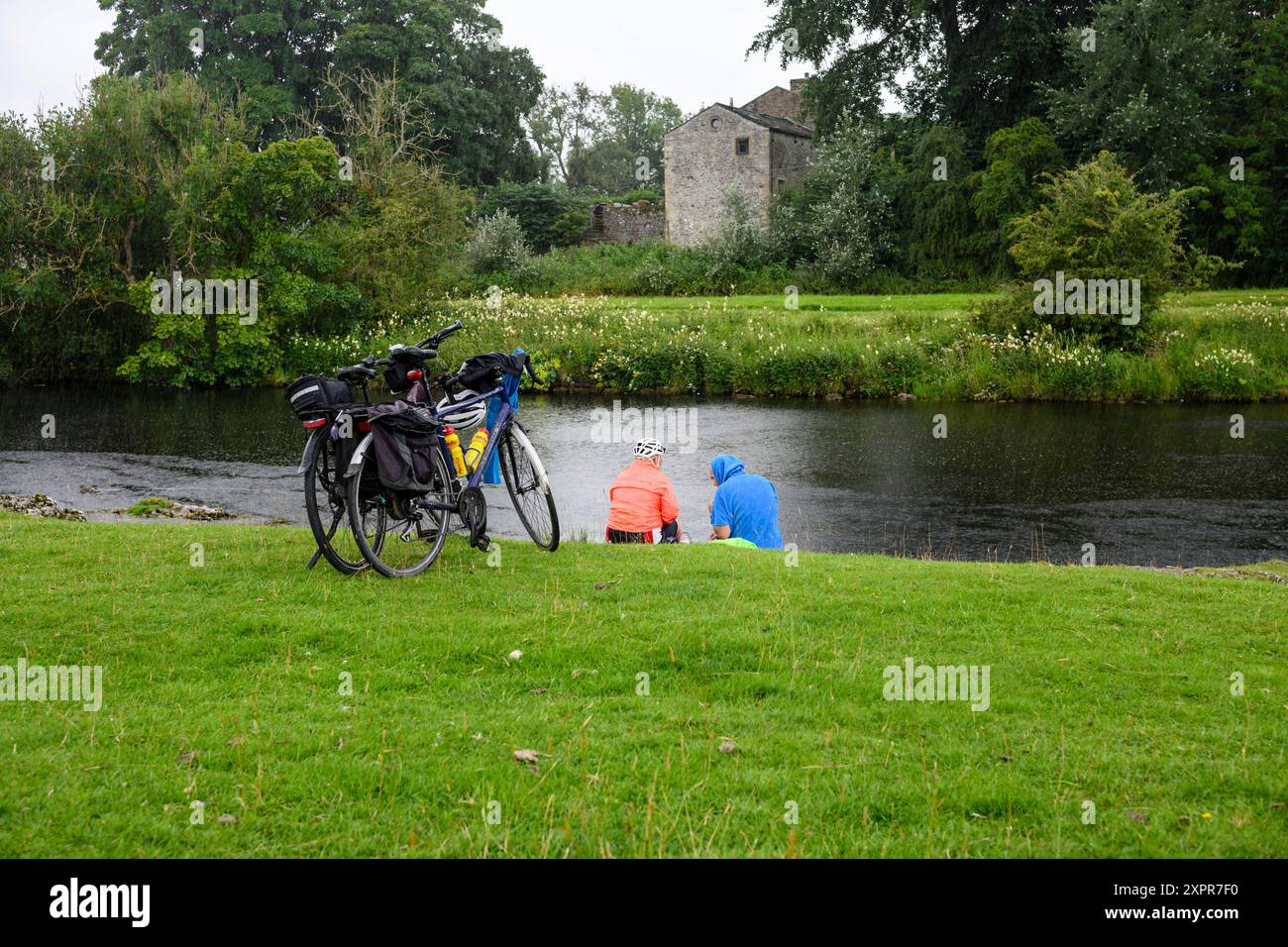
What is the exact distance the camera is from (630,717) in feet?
18.0

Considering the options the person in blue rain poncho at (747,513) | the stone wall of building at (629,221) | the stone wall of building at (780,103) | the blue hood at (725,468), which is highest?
the stone wall of building at (780,103)

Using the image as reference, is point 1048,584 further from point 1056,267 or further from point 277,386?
point 277,386

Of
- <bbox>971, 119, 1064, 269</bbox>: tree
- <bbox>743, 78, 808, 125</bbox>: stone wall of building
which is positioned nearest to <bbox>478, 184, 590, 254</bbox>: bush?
<bbox>743, 78, 808, 125</bbox>: stone wall of building

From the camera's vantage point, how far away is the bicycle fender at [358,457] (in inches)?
316

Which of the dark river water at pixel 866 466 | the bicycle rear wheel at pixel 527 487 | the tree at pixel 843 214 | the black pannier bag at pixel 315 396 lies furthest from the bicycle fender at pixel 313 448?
the tree at pixel 843 214

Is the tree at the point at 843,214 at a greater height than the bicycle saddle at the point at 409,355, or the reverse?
the tree at the point at 843,214

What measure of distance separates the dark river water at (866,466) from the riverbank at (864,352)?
1.22m

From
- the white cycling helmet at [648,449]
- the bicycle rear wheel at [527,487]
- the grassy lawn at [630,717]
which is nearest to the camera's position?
the grassy lawn at [630,717]

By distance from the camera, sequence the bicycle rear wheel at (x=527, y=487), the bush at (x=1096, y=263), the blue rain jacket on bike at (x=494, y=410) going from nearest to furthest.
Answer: the blue rain jacket on bike at (x=494, y=410)
the bicycle rear wheel at (x=527, y=487)
the bush at (x=1096, y=263)

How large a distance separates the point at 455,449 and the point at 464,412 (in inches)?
12.3

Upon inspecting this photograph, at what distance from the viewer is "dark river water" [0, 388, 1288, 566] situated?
16.2 meters

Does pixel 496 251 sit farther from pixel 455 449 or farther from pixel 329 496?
pixel 329 496

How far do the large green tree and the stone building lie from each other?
1345cm

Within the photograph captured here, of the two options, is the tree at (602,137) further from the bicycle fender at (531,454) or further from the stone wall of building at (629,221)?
the bicycle fender at (531,454)
